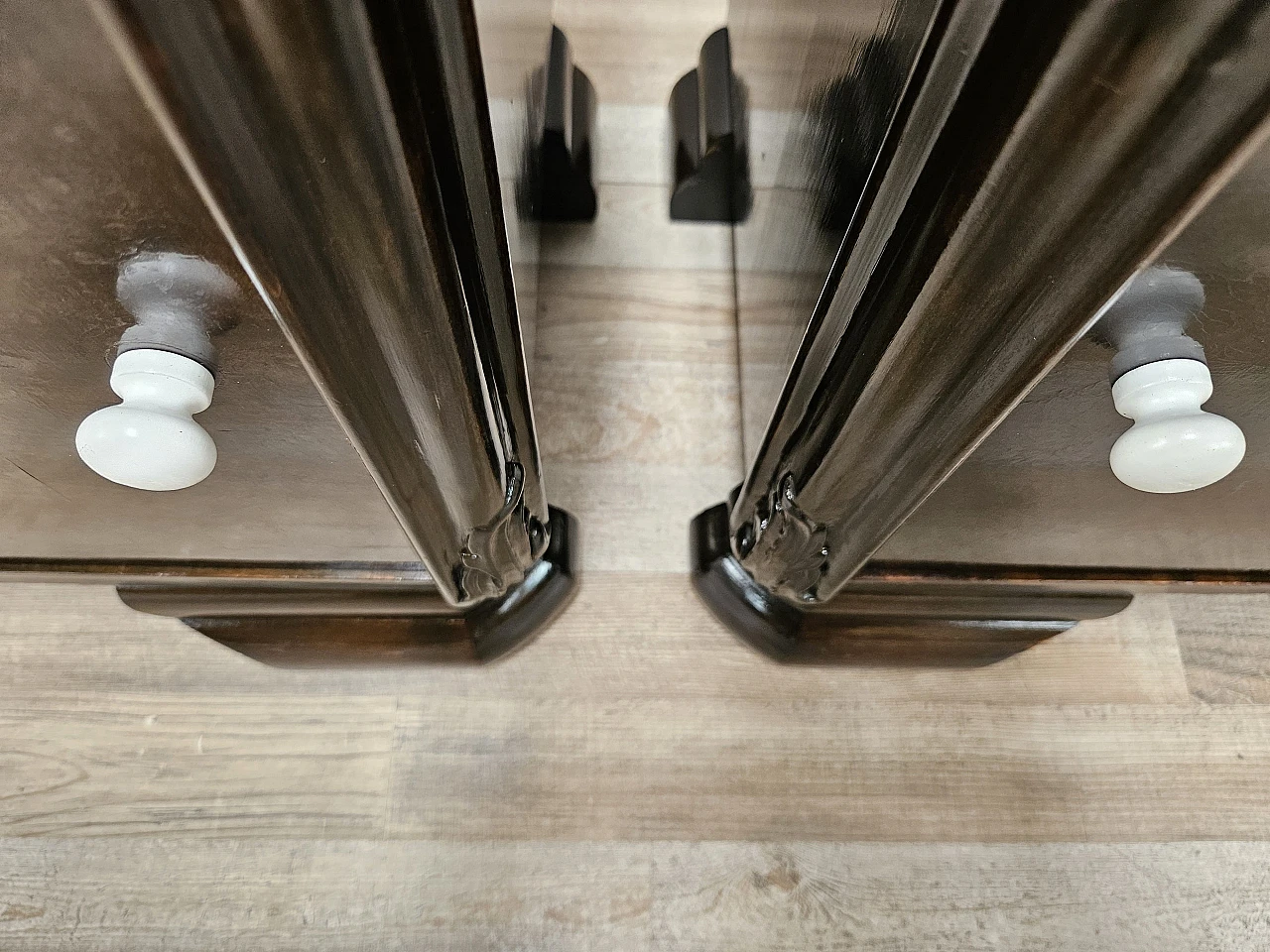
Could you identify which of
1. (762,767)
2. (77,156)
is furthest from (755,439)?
(77,156)

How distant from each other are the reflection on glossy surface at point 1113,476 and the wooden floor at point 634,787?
17 centimetres

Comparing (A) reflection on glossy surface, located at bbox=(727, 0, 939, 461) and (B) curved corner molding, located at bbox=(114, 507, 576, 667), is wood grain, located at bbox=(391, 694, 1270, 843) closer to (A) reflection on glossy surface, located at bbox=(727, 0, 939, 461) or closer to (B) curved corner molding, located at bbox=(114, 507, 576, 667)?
(B) curved corner molding, located at bbox=(114, 507, 576, 667)

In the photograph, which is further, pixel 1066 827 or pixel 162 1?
pixel 1066 827

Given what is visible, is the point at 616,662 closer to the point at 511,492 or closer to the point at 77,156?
the point at 511,492

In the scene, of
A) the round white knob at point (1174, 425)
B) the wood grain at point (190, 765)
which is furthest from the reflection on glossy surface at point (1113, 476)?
the wood grain at point (190, 765)

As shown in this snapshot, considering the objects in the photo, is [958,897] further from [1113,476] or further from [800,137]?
[800,137]

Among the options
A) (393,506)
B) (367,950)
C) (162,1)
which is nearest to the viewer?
(162,1)

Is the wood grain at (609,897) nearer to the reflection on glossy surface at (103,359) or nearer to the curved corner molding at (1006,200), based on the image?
the reflection on glossy surface at (103,359)

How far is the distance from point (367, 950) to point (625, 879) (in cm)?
18

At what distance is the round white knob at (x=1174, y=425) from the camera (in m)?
0.27

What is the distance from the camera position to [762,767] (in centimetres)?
61

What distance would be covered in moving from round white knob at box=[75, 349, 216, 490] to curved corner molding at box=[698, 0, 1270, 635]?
231 millimetres

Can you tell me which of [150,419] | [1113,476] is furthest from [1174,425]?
[150,419]

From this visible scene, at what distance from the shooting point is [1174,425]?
271mm
